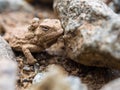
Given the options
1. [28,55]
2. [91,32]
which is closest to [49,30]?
[28,55]

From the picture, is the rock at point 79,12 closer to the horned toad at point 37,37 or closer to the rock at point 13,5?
the horned toad at point 37,37

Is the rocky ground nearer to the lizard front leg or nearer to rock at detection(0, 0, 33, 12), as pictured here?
the lizard front leg

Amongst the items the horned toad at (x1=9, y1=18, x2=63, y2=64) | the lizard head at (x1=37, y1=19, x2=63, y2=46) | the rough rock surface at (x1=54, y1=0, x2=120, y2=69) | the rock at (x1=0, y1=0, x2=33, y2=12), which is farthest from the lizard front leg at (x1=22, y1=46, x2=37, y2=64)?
the rock at (x1=0, y1=0, x2=33, y2=12)

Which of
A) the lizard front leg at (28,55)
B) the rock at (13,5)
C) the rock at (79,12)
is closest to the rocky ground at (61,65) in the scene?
the lizard front leg at (28,55)

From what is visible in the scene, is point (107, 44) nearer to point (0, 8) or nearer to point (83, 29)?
point (83, 29)

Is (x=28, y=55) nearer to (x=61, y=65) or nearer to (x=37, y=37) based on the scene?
(x=37, y=37)

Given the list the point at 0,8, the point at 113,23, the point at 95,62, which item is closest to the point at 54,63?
the point at 95,62
